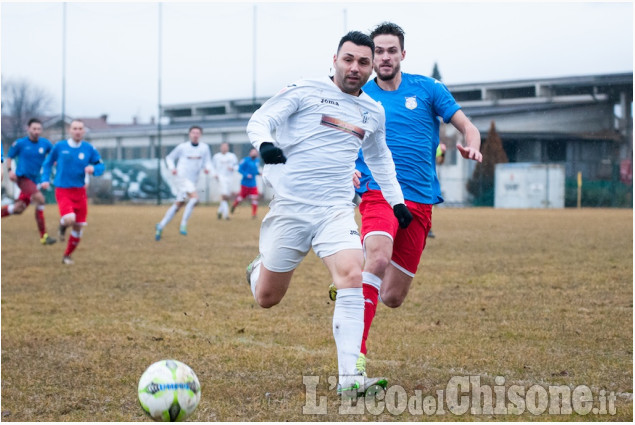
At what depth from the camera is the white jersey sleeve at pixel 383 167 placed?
561 centimetres

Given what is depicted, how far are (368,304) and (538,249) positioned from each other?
9.72 m

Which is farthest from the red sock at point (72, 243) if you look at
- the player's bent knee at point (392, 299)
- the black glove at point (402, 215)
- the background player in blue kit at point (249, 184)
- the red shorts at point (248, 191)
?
the red shorts at point (248, 191)

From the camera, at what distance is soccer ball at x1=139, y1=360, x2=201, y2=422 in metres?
4.00

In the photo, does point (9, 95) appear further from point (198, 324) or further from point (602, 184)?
point (198, 324)

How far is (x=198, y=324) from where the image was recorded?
751 centimetres

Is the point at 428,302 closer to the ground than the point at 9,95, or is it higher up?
closer to the ground

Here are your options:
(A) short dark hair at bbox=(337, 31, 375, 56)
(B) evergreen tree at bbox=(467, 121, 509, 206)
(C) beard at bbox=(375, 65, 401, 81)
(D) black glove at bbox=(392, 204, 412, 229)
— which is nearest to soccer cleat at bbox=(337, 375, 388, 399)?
(D) black glove at bbox=(392, 204, 412, 229)

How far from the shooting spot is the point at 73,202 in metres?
12.9

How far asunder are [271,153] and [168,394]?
56.4 inches

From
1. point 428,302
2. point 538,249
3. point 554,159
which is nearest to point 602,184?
point 554,159

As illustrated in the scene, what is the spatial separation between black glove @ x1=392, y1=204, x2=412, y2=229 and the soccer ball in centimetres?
198

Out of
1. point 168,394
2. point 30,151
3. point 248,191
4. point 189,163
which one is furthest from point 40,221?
point 168,394

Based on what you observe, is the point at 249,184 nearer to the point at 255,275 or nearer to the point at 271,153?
the point at 255,275

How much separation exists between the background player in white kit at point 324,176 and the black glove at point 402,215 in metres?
0.40
